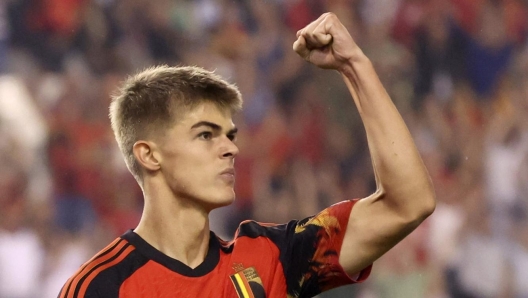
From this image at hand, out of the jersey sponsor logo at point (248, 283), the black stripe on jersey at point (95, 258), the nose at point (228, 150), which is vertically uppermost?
the nose at point (228, 150)

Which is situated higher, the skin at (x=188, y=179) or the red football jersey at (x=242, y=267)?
the skin at (x=188, y=179)

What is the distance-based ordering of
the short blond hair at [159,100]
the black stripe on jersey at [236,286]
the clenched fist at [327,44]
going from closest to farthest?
the clenched fist at [327,44]
the black stripe on jersey at [236,286]
the short blond hair at [159,100]

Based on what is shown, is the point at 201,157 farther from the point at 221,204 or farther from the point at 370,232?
the point at 370,232

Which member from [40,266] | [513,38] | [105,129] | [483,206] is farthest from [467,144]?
[40,266]

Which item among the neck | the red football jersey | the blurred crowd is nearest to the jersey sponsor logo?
the red football jersey

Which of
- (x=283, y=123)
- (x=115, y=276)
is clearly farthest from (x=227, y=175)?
(x=283, y=123)

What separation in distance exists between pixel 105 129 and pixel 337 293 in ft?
5.45

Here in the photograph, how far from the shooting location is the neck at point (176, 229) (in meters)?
2.27

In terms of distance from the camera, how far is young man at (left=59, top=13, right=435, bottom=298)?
2.10 m

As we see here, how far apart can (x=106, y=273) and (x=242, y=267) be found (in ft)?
1.21

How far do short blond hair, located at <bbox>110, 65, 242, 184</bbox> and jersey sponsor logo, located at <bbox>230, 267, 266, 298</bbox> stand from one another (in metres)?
0.42

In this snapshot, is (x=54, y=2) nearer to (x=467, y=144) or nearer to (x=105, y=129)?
(x=105, y=129)

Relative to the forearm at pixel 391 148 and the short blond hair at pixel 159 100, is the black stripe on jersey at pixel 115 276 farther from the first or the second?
the forearm at pixel 391 148

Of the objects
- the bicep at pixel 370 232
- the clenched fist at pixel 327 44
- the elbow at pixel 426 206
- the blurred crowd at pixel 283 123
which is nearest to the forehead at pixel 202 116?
the clenched fist at pixel 327 44
